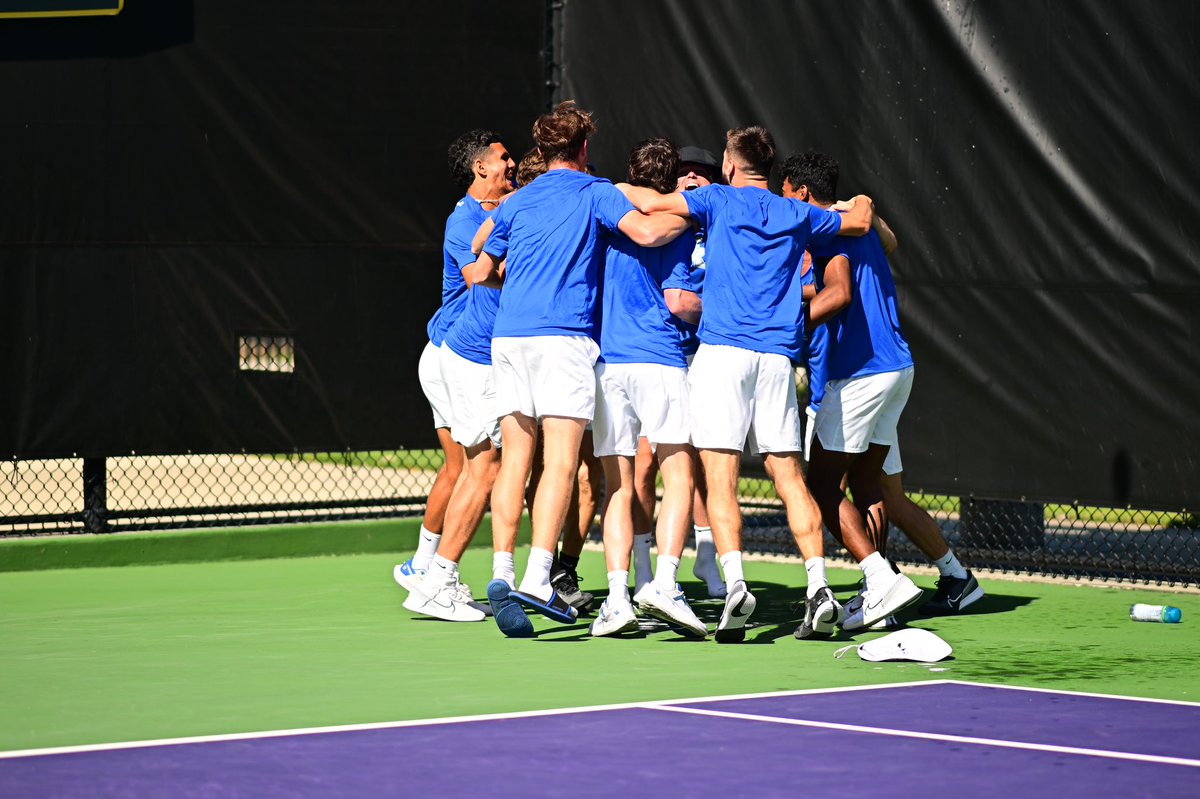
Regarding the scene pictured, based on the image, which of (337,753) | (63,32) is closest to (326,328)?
(63,32)

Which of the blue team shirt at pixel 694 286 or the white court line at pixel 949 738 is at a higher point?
→ the blue team shirt at pixel 694 286

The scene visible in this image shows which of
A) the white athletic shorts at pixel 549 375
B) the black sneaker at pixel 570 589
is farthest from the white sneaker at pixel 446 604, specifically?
the white athletic shorts at pixel 549 375

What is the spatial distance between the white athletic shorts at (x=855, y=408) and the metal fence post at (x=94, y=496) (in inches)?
172

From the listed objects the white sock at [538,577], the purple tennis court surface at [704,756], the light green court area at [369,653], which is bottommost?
the light green court area at [369,653]

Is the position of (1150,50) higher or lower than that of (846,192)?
higher

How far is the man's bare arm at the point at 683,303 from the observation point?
7.77m

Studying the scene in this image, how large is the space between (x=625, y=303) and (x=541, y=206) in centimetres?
51

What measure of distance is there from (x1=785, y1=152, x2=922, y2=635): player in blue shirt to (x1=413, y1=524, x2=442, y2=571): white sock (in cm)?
185

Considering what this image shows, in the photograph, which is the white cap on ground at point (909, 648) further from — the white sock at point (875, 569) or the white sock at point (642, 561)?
the white sock at point (642, 561)

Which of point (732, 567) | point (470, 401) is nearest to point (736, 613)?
point (732, 567)

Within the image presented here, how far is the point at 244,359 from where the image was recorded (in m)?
10.8

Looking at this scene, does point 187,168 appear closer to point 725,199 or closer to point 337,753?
point 725,199

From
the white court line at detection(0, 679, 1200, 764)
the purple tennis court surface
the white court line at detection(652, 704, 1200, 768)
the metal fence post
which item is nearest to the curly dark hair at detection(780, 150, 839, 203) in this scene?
the white court line at detection(0, 679, 1200, 764)

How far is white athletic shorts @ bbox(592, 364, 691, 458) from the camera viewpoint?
7.56 metres
